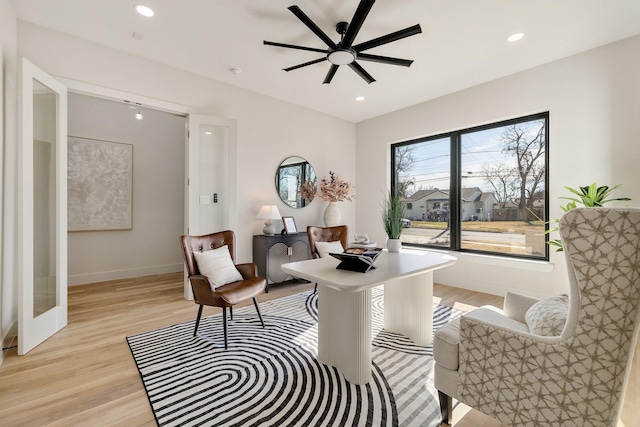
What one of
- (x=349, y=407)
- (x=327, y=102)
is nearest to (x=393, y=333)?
(x=349, y=407)

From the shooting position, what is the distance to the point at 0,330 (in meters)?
2.12

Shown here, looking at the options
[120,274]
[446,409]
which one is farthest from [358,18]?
[120,274]

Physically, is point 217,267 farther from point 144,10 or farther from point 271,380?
point 144,10

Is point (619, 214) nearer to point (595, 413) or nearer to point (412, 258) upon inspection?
point (595, 413)

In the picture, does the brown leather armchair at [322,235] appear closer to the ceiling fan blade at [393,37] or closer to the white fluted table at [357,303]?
the white fluted table at [357,303]

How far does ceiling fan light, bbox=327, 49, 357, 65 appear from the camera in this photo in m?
2.42

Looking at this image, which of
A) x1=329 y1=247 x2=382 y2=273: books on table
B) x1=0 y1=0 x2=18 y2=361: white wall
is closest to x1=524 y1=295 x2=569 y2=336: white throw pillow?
x1=329 y1=247 x2=382 y2=273: books on table

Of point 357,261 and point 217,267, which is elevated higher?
point 357,261

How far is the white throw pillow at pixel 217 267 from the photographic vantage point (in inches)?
97.3

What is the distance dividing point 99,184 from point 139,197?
0.56 metres

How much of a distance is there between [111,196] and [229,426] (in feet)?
13.9

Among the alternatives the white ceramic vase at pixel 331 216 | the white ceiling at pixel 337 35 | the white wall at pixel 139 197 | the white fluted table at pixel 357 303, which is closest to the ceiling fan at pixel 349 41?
the white ceiling at pixel 337 35

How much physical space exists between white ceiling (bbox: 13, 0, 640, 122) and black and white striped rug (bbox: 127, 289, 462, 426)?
2790 mm

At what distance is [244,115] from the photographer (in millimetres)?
3945
